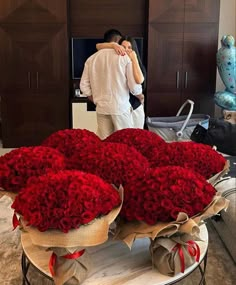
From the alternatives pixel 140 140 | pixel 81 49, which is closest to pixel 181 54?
pixel 81 49

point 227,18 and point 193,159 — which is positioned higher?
point 227,18

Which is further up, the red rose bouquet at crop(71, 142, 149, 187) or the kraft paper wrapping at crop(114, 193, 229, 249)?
the red rose bouquet at crop(71, 142, 149, 187)

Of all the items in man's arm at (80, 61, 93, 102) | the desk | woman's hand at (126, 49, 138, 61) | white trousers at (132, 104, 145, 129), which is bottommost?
the desk

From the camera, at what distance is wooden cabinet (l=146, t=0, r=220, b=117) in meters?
4.43

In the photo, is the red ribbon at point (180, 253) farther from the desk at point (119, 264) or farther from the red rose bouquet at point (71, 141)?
the red rose bouquet at point (71, 141)

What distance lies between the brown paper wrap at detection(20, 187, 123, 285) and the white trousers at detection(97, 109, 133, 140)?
2.03 m

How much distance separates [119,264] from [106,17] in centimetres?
378

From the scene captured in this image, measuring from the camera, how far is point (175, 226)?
113 centimetres

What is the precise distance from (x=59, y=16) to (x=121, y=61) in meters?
1.75

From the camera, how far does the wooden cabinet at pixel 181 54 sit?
4.43 metres

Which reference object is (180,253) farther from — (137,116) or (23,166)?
(137,116)

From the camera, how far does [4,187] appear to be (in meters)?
1.33

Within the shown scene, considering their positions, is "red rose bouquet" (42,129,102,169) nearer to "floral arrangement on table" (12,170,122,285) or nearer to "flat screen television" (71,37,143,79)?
"floral arrangement on table" (12,170,122,285)

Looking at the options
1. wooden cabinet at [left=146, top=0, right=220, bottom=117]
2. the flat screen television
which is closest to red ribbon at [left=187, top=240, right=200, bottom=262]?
wooden cabinet at [left=146, top=0, right=220, bottom=117]
